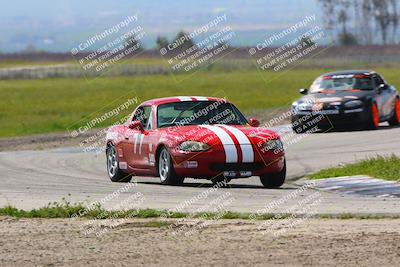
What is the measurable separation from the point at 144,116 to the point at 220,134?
2158mm

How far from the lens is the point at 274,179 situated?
653 inches

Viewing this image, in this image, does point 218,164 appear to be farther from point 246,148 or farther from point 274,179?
point 274,179

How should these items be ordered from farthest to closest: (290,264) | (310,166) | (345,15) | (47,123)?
(345,15), (47,123), (310,166), (290,264)

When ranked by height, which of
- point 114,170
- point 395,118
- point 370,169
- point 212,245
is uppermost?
point 212,245

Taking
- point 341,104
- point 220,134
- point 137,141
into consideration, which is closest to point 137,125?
point 137,141

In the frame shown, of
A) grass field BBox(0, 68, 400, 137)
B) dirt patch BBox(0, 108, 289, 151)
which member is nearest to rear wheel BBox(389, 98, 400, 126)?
dirt patch BBox(0, 108, 289, 151)

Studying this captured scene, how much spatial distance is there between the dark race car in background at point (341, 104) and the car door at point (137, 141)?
388 inches

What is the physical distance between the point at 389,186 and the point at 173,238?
5.29 meters

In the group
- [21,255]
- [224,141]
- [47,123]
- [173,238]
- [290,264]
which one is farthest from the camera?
[47,123]

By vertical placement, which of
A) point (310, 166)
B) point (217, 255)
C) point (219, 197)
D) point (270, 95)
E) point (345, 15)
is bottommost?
point (345, 15)

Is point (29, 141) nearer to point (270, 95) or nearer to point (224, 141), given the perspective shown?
point (224, 141)

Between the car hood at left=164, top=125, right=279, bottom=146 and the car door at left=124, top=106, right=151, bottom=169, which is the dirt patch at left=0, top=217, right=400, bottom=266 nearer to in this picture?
the car hood at left=164, top=125, right=279, bottom=146

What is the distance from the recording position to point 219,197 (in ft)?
47.8

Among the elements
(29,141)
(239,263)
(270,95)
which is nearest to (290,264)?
(239,263)
